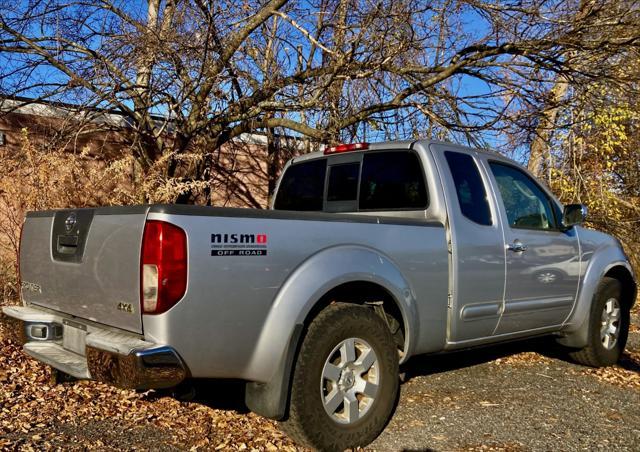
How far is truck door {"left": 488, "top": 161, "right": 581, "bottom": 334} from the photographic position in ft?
15.0

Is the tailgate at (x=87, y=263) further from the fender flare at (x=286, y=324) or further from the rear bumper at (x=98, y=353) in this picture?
the fender flare at (x=286, y=324)

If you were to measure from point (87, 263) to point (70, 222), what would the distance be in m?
0.36

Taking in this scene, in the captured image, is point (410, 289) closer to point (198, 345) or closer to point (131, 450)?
point (198, 345)

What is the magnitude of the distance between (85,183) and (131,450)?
4.26 meters

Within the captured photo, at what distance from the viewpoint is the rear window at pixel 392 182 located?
4324 mm

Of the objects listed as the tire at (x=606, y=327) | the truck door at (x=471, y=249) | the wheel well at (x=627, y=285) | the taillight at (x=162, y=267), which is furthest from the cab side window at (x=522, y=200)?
the taillight at (x=162, y=267)

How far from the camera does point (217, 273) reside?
288cm

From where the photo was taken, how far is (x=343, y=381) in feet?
11.4

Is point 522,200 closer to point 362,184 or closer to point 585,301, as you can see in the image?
point 585,301

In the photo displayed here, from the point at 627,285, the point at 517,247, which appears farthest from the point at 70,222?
the point at 627,285

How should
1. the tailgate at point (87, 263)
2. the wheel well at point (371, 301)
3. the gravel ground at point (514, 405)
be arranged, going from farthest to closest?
1. the gravel ground at point (514, 405)
2. the wheel well at point (371, 301)
3. the tailgate at point (87, 263)

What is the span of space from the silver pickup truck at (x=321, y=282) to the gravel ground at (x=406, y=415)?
51 cm

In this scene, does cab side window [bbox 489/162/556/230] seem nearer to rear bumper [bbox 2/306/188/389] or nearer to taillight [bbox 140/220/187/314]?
taillight [bbox 140/220/187/314]

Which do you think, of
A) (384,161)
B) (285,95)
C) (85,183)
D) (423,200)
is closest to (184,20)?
(285,95)
